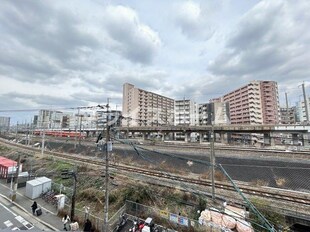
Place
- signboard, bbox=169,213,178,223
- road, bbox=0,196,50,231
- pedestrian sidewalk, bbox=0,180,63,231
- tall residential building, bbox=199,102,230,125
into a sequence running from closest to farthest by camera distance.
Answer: signboard, bbox=169,213,178,223, road, bbox=0,196,50,231, pedestrian sidewalk, bbox=0,180,63,231, tall residential building, bbox=199,102,230,125

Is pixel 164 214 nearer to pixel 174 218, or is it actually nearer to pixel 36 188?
pixel 174 218

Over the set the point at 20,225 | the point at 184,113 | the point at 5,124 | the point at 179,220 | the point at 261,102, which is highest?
the point at 261,102

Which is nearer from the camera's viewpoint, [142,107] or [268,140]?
[268,140]

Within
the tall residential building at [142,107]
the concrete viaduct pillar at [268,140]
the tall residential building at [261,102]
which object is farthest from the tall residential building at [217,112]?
the concrete viaduct pillar at [268,140]

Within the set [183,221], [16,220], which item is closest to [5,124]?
[16,220]

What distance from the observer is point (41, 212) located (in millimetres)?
16859

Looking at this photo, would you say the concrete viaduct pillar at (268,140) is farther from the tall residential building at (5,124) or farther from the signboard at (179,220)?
the tall residential building at (5,124)

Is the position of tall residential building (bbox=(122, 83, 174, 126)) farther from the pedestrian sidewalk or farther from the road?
the road

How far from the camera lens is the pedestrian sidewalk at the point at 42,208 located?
50.0 feet

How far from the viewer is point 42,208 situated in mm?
18109

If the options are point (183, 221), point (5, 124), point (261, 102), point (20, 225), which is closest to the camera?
point (183, 221)

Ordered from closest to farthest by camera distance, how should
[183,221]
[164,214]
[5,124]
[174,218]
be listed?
[183,221] < [174,218] < [164,214] < [5,124]

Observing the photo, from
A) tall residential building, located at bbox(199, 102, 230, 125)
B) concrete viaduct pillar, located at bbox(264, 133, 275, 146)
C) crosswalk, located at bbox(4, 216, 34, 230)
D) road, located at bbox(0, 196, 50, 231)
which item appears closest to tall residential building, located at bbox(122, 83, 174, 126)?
tall residential building, located at bbox(199, 102, 230, 125)

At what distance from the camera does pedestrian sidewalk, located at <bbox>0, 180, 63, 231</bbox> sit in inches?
600
